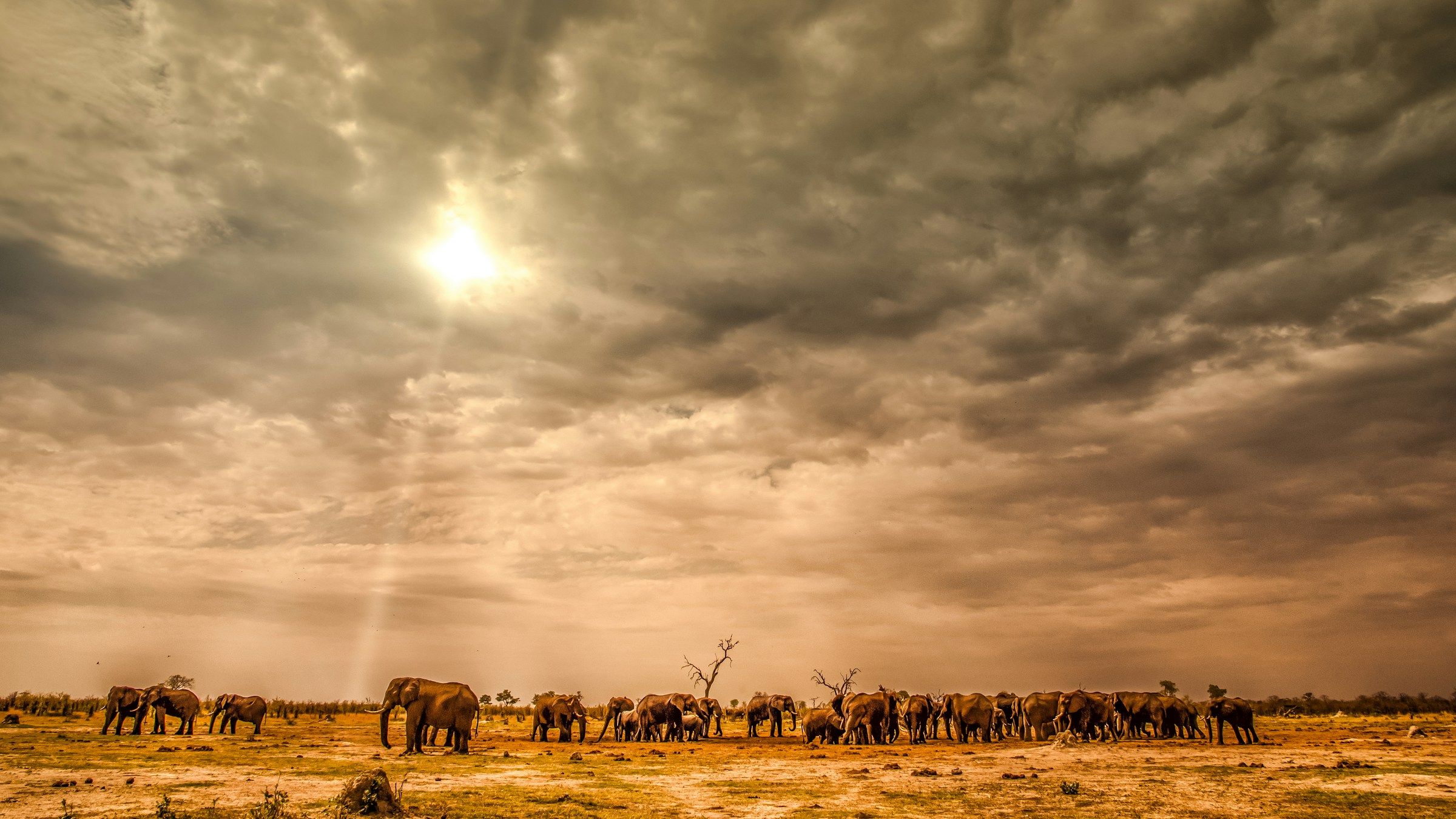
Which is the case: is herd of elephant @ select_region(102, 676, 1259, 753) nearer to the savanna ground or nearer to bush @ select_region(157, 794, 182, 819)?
the savanna ground

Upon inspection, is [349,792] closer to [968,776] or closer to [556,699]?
[968,776]

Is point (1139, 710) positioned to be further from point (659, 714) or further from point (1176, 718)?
point (659, 714)

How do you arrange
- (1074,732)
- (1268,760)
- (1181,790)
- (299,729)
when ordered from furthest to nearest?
(299,729) < (1074,732) < (1268,760) < (1181,790)

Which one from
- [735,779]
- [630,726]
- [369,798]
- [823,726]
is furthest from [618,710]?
[369,798]

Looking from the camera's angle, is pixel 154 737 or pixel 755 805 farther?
pixel 154 737

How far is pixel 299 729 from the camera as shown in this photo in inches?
2247

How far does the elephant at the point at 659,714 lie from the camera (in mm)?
54156

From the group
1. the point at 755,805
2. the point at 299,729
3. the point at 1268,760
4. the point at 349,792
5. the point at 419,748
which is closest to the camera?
the point at 349,792

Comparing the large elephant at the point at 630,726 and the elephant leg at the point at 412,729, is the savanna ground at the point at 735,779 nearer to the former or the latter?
the elephant leg at the point at 412,729

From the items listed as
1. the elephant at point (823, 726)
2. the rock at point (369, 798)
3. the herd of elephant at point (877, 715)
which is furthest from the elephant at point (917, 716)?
the rock at point (369, 798)

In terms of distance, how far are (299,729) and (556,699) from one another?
21.5 m

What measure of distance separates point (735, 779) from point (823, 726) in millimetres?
26293

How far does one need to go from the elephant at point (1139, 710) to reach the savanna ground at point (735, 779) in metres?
8.99

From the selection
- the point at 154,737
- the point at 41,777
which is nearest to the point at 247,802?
the point at 41,777
